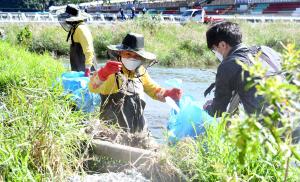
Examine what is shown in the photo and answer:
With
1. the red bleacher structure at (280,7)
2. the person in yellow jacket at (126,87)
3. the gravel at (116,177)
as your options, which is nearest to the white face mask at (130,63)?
the person in yellow jacket at (126,87)

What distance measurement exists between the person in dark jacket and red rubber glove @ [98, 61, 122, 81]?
2.42 ft

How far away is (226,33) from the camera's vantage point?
3.54 meters

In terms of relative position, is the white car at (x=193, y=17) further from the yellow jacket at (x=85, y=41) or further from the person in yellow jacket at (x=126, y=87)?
the person in yellow jacket at (x=126, y=87)

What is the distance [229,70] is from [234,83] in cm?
11

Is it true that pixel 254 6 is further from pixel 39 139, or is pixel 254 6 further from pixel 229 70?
pixel 39 139

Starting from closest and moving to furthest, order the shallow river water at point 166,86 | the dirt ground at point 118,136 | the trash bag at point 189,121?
the dirt ground at point 118,136 < the trash bag at point 189,121 < the shallow river water at point 166,86

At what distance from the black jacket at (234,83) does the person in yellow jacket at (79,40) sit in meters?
2.34

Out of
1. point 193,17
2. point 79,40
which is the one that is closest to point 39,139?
point 79,40

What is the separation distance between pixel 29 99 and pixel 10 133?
1.41ft

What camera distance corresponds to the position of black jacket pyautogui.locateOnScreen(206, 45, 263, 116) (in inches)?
130

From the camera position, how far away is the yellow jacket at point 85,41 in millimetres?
5758

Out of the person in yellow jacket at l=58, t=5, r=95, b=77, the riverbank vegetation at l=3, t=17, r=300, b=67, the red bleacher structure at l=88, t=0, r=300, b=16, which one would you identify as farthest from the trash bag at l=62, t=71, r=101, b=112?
the red bleacher structure at l=88, t=0, r=300, b=16

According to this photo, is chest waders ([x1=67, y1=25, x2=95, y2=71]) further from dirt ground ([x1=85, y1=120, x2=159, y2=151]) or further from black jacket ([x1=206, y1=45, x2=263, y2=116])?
black jacket ([x1=206, y1=45, x2=263, y2=116])

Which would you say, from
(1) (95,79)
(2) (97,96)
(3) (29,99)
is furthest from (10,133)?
(2) (97,96)
